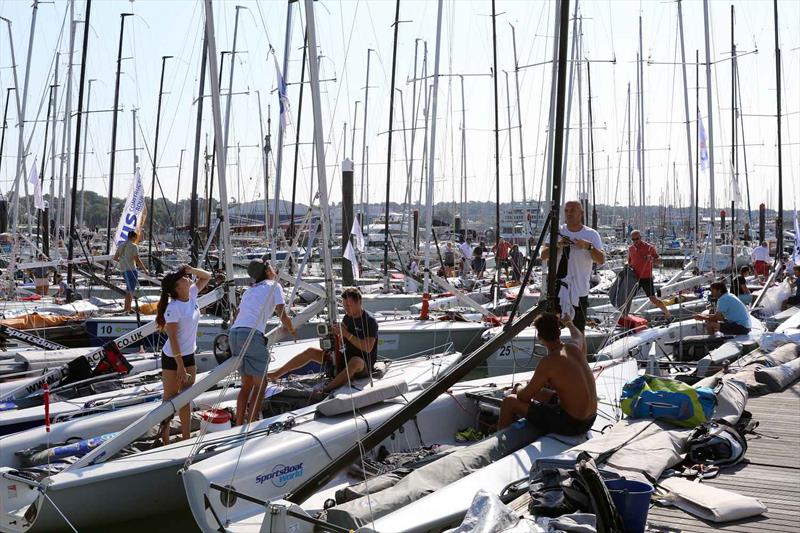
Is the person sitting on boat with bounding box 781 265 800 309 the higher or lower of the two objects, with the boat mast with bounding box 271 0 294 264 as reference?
lower

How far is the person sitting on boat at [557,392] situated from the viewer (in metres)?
6.48

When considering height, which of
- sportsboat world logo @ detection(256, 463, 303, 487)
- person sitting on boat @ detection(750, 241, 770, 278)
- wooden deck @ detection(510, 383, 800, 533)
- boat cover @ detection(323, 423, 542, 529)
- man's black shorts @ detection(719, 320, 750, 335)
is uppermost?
person sitting on boat @ detection(750, 241, 770, 278)

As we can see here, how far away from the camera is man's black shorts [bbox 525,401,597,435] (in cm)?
669

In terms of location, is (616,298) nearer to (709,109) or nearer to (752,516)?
(709,109)

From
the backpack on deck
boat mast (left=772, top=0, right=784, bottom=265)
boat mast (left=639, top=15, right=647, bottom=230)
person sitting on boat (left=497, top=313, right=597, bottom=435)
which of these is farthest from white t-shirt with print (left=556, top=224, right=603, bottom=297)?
boat mast (left=639, top=15, right=647, bottom=230)

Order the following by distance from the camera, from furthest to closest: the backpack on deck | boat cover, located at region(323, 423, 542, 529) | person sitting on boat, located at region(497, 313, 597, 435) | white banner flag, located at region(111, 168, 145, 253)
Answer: white banner flag, located at region(111, 168, 145, 253)
the backpack on deck
person sitting on boat, located at region(497, 313, 597, 435)
boat cover, located at region(323, 423, 542, 529)

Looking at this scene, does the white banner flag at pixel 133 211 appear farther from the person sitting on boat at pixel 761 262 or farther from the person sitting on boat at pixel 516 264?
the person sitting on boat at pixel 761 262

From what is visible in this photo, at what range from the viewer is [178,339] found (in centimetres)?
762

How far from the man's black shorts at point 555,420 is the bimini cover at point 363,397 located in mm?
1439

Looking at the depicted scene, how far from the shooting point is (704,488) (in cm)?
539

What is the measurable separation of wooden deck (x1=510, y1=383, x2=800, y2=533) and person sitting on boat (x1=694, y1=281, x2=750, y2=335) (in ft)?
15.5

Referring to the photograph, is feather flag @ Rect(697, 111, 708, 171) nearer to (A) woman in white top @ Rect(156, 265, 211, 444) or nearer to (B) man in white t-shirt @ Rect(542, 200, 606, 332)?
(B) man in white t-shirt @ Rect(542, 200, 606, 332)

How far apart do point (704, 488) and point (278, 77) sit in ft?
24.1

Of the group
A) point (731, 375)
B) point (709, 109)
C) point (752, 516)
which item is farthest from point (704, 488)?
point (709, 109)
